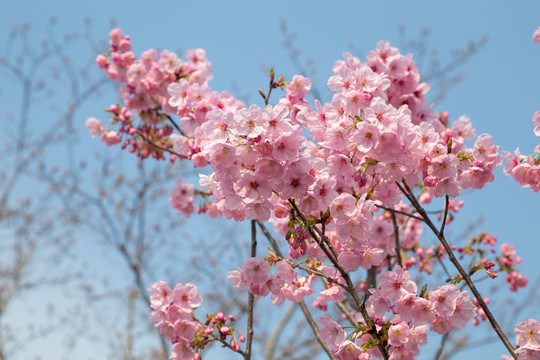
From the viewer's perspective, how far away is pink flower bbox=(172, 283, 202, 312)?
101 inches

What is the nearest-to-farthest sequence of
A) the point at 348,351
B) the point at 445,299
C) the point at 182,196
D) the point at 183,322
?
the point at 348,351 < the point at 445,299 < the point at 183,322 < the point at 182,196

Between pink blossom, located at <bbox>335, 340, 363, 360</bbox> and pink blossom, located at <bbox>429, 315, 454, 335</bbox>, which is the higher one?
pink blossom, located at <bbox>429, 315, 454, 335</bbox>

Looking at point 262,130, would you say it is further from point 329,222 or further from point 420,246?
point 420,246

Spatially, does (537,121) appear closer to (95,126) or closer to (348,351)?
(348,351)

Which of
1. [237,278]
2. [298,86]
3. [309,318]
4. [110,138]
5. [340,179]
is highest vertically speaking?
[110,138]

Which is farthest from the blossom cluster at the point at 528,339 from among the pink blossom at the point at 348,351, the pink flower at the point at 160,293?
the pink flower at the point at 160,293

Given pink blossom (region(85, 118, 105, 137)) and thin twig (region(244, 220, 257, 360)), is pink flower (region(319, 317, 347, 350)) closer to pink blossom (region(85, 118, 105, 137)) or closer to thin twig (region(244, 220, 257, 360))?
thin twig (region(244, 220, 257, 360))

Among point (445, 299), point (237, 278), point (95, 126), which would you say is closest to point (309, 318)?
point (237, 278)

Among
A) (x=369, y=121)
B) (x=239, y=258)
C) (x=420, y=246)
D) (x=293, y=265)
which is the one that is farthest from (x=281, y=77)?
(x=239, y=258)

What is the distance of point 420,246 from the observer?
153 inches

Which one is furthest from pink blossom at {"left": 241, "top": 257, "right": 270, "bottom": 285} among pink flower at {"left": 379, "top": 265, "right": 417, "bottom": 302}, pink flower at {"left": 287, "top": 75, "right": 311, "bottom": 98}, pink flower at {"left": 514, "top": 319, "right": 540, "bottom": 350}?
pink flower at {"left": 514, "top": 319, "right": 540, "bottom": 350}

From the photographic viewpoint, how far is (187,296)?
8.43 ft

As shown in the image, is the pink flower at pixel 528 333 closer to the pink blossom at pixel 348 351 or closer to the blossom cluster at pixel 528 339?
the blossom cluster at pixel 528 339

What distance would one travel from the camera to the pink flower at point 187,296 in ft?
8.41
